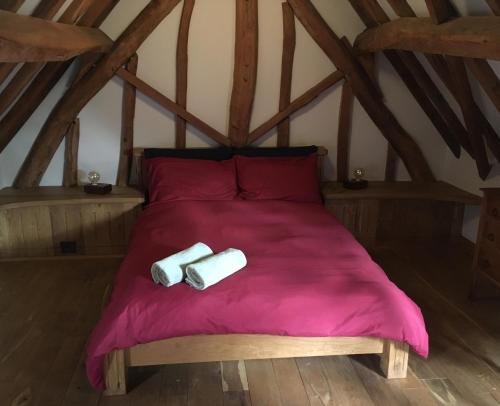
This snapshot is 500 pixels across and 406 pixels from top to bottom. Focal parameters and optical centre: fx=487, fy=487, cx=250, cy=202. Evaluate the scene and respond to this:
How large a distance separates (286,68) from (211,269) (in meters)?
2.25

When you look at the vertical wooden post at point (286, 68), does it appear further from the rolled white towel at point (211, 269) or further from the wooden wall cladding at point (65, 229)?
the rolled white towel at point (211, 269)

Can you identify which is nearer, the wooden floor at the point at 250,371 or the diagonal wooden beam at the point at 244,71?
the wooden floor at the point at 250,371

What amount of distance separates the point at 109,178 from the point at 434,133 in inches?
112

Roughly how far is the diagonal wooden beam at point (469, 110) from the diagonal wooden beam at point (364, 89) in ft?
1.92

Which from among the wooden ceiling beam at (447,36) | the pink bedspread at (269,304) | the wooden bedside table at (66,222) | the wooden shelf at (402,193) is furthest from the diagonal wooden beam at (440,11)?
the wooden bedside table at (66,222)

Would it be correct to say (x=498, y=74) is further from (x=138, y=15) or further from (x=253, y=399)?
(x=138, y=15)

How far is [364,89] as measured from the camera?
4.00m

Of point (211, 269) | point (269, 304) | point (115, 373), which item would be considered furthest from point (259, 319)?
point (115, 373)

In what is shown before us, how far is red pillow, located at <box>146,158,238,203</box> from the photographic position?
12.2 ft

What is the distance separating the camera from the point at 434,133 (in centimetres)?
427

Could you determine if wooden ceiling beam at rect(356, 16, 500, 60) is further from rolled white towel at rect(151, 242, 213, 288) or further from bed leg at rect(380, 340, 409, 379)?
rolled white towel at rect(151, 242, 213, 288)

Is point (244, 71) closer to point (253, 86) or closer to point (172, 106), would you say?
point (253, 86)

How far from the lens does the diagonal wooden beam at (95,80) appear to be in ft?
12.1

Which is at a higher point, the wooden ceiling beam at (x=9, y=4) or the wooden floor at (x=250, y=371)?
the wooden ceiling beam at (x=9, y=4)
